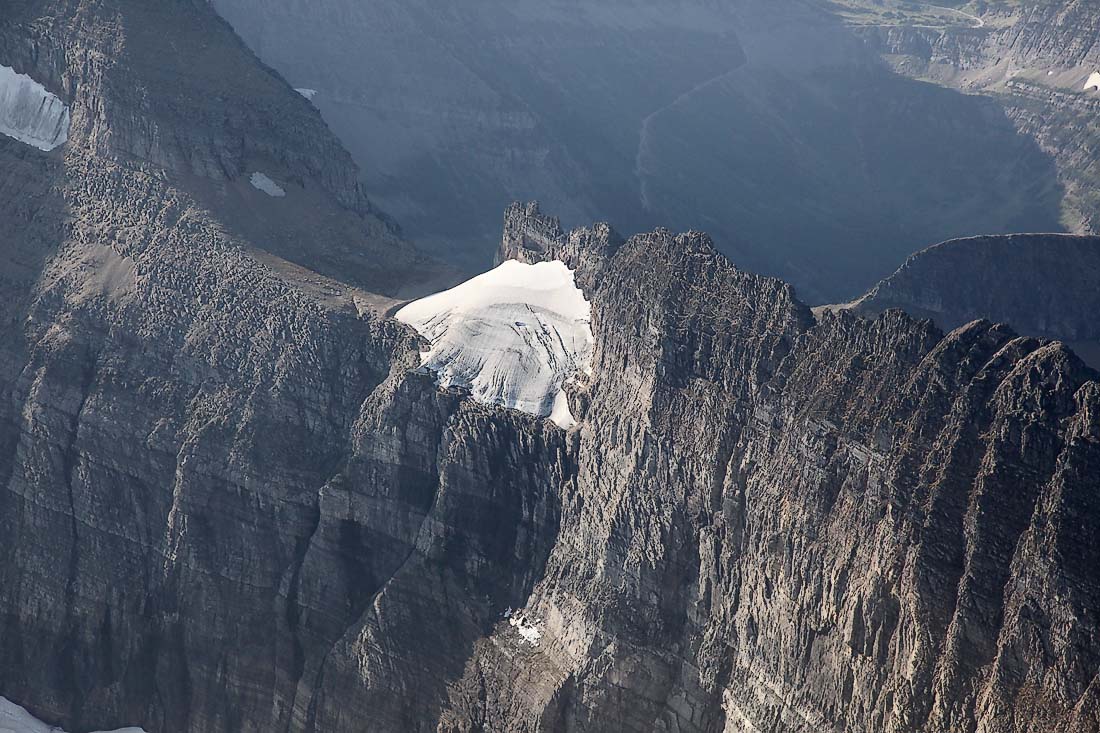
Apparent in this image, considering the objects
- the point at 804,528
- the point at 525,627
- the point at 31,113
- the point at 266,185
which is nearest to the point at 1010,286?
the point at 266,185

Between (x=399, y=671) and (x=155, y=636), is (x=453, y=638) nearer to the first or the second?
(x=399, y=671)

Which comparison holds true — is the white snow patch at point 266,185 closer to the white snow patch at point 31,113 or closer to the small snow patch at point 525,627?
the white snow patch at point 31,113

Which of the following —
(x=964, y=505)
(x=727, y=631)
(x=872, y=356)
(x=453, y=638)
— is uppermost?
(x=872, y=356)

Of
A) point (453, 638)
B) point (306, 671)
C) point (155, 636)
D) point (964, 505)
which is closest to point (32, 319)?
point (155, 636)

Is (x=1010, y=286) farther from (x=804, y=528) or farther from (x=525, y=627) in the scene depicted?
(x=804, y=528)

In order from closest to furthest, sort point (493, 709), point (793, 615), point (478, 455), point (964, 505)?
point (964, 505)
point (793, 615)
point (493, 709)
point (478, 455)
